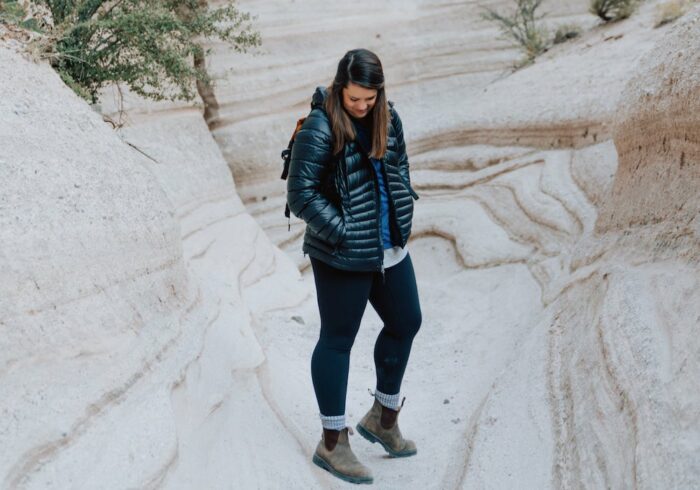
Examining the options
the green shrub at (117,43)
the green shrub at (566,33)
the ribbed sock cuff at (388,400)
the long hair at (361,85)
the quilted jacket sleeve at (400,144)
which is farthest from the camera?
the green shrub at (566,33)

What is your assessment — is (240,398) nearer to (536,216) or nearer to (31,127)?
(31,127)

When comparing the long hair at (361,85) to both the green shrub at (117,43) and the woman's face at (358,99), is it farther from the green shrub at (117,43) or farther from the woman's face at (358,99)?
the green shrub at (117,43)

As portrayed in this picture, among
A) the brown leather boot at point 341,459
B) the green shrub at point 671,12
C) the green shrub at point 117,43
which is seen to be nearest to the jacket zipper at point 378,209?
the brown leather boot at point 341,459

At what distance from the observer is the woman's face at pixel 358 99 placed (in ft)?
9.87

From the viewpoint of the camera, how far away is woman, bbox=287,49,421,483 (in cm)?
303

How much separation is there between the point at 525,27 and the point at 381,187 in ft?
28.7

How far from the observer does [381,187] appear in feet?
10.6

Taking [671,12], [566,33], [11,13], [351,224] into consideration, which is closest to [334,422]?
[351,224]

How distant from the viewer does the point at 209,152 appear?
28.0 feet

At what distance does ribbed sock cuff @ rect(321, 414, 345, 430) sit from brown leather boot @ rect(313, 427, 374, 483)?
22 mm

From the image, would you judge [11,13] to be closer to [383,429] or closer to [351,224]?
[351,224]

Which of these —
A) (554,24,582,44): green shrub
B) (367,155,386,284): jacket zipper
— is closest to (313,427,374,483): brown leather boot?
(367,155,386,284): jacket zipper

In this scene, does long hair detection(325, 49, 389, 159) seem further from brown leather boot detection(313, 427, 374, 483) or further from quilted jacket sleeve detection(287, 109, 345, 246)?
brown leather boot detection(313, 427, 374, 483)

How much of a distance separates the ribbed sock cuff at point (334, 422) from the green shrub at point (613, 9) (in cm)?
826
